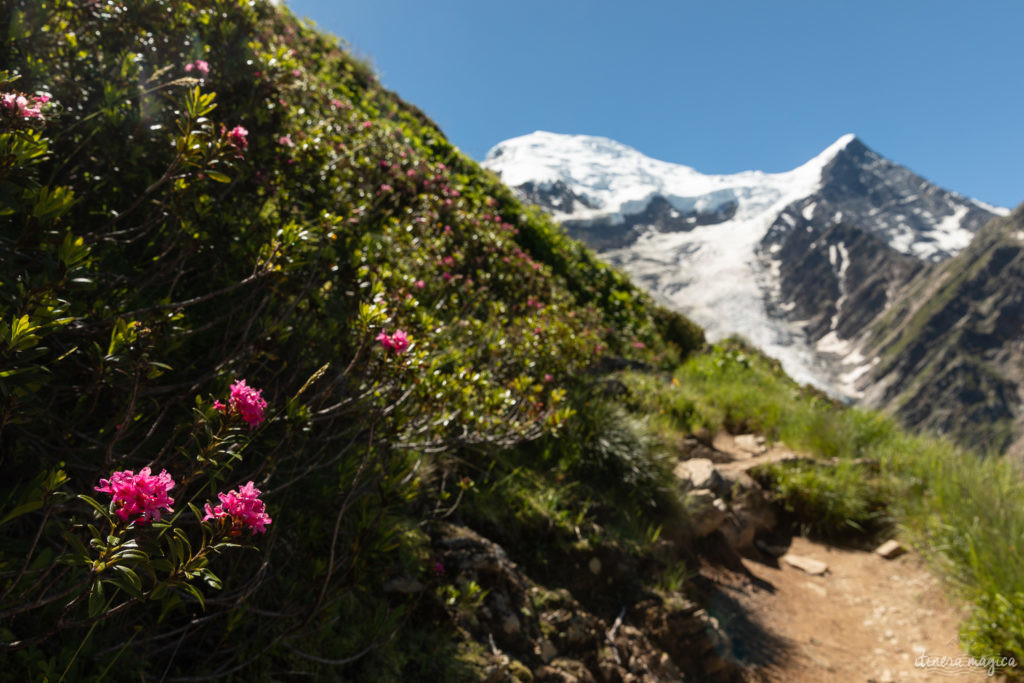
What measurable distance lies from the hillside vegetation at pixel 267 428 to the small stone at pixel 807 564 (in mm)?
1001

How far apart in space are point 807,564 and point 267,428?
5.89 meters

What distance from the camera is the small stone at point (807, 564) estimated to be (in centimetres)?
568

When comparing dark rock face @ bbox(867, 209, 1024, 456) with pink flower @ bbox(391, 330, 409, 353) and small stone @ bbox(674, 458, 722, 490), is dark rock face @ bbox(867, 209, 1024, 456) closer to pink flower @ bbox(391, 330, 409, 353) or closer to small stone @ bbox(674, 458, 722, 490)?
small stone @ bbox(674, 458, 722, 490)

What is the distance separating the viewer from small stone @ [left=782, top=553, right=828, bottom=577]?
5.68 metres

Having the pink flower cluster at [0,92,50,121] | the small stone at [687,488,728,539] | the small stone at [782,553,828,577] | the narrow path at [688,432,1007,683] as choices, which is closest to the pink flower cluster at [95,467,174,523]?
the pink flower cluster at [0,92,50,121]

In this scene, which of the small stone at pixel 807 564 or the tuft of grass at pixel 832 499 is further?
the tuft of grass at pixel 832 499

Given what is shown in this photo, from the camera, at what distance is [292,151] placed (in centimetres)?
374

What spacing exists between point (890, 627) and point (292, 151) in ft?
20.3

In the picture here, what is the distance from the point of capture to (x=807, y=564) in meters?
5.81

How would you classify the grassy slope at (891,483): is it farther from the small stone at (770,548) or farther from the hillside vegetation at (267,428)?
the small stone at (770,548)

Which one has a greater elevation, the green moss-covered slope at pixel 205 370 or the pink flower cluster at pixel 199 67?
the pink flower cluster at pixel 199 67

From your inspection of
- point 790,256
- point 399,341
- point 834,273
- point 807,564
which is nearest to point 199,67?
point 399,341

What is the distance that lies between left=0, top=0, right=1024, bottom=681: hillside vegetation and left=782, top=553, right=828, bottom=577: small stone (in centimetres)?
100

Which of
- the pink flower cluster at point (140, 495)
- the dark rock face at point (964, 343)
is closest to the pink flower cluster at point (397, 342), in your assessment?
the pink flower cluster at point (140, 495)
